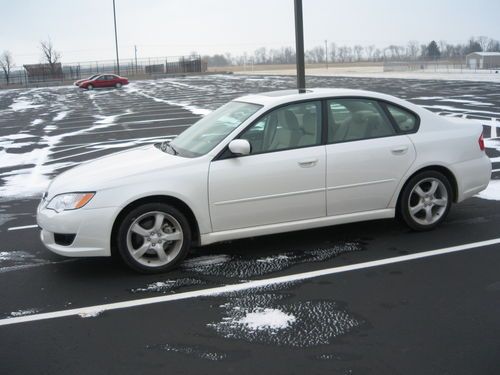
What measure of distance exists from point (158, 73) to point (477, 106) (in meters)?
56.7

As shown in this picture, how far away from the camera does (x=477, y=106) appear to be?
1841 centimetres

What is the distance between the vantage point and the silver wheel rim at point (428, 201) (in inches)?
A: 221

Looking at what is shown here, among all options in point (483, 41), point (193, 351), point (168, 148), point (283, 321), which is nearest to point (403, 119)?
point (168, 148)

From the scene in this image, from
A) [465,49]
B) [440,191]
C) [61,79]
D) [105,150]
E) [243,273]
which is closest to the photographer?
[243,273]

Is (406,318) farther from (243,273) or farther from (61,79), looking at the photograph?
(61,79)

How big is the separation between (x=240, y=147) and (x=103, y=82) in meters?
44.0

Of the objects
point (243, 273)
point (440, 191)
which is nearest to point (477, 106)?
point (440, 191)

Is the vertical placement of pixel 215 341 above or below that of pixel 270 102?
below

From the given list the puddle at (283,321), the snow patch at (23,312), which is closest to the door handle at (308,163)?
the puddle at (283,321)

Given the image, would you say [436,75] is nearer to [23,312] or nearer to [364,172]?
[364,172]

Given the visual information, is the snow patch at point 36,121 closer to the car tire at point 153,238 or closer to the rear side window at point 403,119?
the car tire at point 153,238

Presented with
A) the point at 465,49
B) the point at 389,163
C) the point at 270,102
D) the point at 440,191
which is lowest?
the point at 440,191

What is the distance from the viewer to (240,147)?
4797mm

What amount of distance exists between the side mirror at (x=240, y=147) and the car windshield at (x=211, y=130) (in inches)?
9.8
